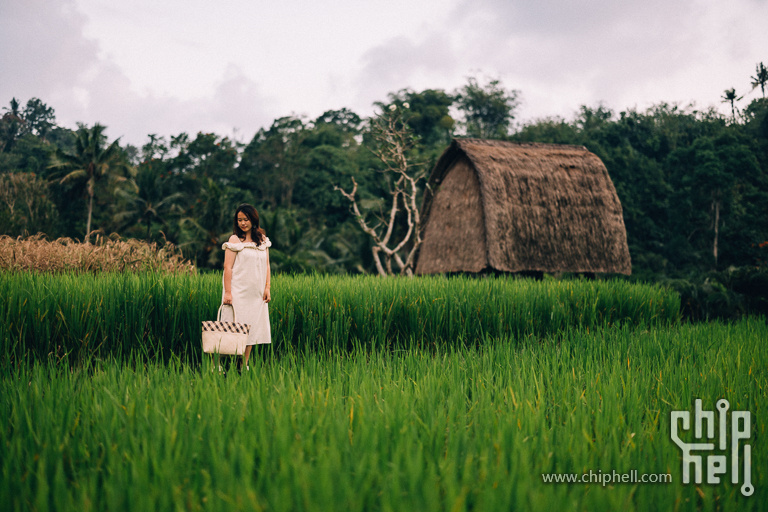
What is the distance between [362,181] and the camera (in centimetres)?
2050

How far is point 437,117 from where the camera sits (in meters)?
22.9

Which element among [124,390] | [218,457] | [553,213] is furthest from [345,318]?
[553,213]

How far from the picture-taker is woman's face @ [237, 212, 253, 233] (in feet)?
11.3

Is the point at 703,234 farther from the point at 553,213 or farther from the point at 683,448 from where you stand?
the point at 683,448

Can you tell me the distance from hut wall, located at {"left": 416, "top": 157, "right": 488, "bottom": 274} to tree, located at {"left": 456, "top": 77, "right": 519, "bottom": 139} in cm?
1555

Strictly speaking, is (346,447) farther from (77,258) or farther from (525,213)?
(525,213)

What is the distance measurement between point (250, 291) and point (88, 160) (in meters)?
21.5

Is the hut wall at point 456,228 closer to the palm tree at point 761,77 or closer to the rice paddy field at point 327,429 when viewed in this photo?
the rice paddy field at point 327,429

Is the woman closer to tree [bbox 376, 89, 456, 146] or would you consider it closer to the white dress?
the white dress

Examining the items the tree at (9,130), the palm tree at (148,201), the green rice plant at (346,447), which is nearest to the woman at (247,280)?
the green rice plant at (346,447)

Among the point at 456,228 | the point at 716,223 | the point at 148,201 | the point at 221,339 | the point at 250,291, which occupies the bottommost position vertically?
the point at 221,339

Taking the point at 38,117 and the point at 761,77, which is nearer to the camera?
the point at 761,77

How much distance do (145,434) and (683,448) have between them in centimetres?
184

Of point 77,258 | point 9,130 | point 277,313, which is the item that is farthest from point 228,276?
point 9,130
